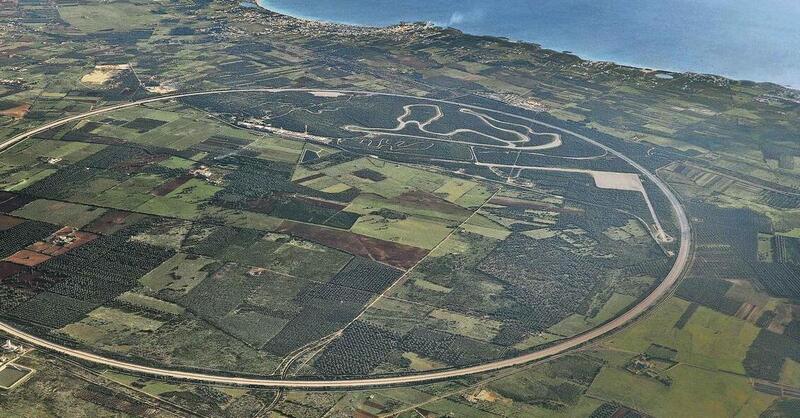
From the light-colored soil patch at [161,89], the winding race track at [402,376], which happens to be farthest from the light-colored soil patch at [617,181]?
the light-colored soil patch at [161,89]

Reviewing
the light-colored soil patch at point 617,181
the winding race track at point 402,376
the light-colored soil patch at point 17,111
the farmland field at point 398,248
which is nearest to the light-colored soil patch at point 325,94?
the farmland field at point 398,248

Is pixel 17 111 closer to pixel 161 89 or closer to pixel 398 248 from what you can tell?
pixel 161 89

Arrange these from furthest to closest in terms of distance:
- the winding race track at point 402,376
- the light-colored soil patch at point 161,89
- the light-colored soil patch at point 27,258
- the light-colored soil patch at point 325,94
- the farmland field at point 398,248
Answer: the light-colored soil patch at point 161,89 → the light-colored soil patch at point 325,94 → the light-colored soil patch at point 27,258 → the farmland field at point 398,248 → the winding race track at point 402,376

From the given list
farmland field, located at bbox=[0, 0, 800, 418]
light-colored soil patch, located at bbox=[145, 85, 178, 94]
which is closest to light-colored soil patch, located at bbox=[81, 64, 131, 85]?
farmland field, located at bbox=[0, 0, 800, 418]

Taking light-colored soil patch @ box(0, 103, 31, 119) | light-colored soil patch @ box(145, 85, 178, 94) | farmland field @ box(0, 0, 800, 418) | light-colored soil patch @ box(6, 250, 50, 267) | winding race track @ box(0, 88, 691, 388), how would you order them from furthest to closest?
light-colored soil patch @ box(145, 85, 178, 94)
light-colored soil patch @ box(0, 103, 31, 119)
light-colored soil patch @ box(6, 250, 50, 267)
farmland field @ box(0, 0, 800, 418)
winding race track @ box(0, 88, 691, 388)

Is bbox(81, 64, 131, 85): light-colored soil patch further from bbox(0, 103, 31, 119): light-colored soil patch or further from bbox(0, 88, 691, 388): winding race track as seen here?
bbox(0, 88, 691, 388): winding race track

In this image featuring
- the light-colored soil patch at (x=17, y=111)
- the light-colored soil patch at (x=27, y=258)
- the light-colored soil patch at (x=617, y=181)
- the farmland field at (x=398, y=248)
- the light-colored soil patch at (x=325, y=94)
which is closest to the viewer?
the farmland field at (x=398, y=248)

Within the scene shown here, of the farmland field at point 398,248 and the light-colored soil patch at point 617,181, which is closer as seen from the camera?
the farmland field at point 398,248

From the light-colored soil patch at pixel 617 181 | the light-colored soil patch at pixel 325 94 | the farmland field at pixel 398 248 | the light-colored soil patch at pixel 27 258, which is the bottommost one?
the light-colored soil patch at pixel 27 258

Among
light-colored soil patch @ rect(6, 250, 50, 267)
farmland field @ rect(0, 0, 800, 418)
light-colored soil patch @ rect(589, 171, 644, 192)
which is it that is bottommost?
light-colored soil patch @ rect(6, 250, 50, 267)

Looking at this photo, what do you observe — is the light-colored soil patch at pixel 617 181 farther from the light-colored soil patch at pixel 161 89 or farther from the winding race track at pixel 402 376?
the light-colored soil patch at pixel 161 89

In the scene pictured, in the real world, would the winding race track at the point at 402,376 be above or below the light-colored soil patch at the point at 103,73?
below

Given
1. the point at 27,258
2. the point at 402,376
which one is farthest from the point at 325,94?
the point at 402,376
